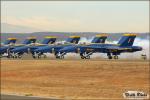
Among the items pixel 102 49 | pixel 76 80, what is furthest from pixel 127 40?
pixel 76 80

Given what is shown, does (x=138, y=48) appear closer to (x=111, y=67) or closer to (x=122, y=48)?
(x=122, y=48)

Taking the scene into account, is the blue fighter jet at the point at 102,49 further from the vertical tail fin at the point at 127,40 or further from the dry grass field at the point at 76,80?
the dry grass field at the point at 76,80

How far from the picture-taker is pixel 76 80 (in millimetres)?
51219

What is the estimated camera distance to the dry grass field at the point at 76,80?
40.8 metres

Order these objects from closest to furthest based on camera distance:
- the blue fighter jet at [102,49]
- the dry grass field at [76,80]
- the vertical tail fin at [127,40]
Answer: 1. the dry grass field at [76,80]
2. the blue fighter jet at [102,49]
3. the vertical tail fin at [127,40]

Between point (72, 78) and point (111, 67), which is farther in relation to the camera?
point (111, 67)

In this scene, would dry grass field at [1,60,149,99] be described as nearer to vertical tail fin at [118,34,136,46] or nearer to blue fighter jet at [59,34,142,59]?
blue fighter jet at [59,34,142,59]

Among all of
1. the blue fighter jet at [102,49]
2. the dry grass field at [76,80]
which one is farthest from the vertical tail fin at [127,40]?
the dry grass field at [76,80]

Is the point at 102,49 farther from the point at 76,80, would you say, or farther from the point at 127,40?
the point at 76,80

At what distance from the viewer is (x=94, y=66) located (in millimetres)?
62188

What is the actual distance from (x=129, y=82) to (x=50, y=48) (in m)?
66.2

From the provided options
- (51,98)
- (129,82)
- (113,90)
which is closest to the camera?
(51,98)

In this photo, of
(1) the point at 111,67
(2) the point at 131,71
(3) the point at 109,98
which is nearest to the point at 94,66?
(1) the point at 111,67

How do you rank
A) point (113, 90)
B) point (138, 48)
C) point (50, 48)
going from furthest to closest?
point (50, 48) → point (138, 48) → point (113, 90)
